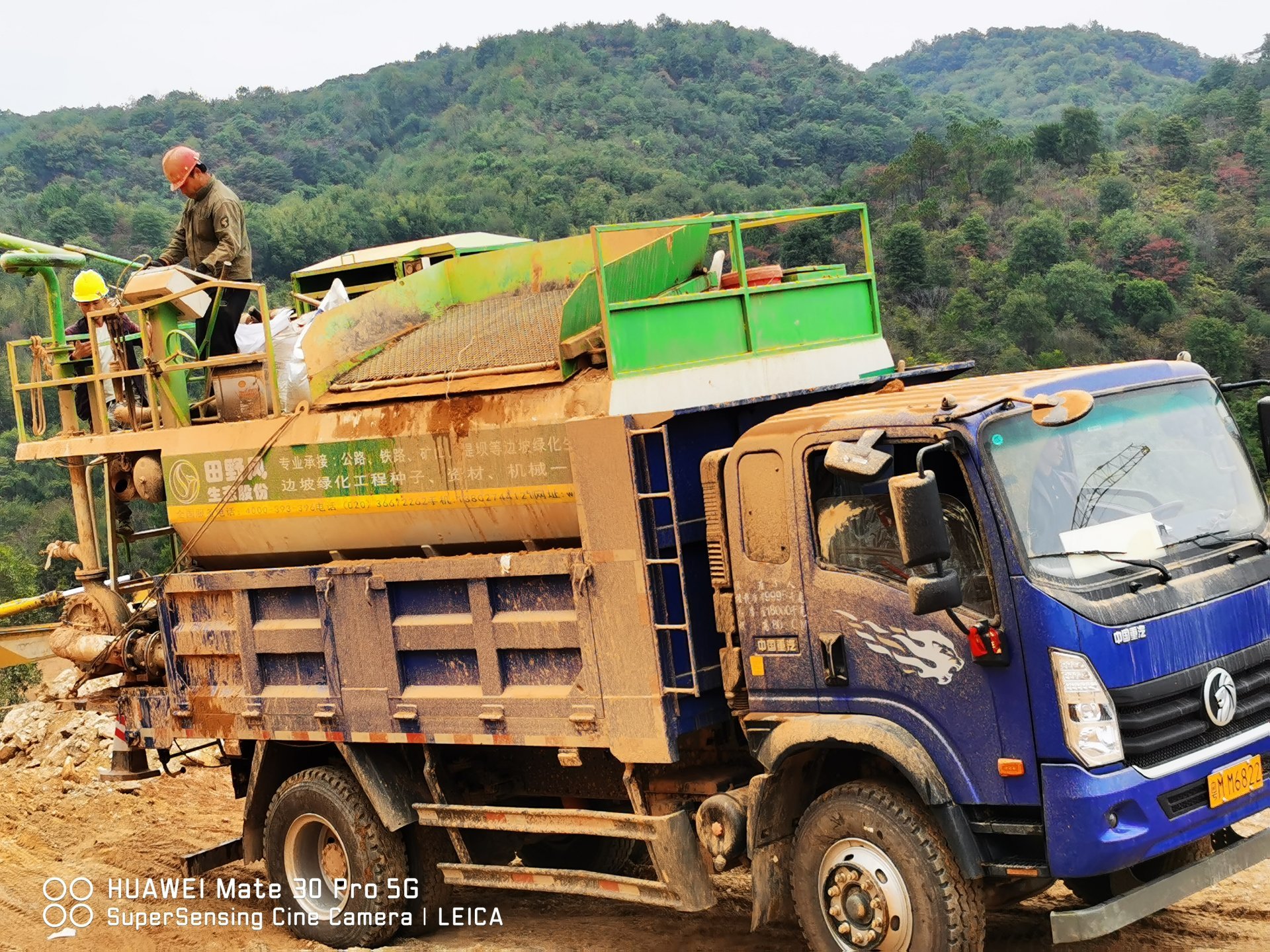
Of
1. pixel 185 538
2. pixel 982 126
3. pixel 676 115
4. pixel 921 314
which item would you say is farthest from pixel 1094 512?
pixel 676 115

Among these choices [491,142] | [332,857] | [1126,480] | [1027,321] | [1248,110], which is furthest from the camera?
[491,142]

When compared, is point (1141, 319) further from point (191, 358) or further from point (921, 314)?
point (191, 358)

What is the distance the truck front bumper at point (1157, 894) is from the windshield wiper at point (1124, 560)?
0.98 m

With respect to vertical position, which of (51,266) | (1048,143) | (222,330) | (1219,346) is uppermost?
(1048,143)

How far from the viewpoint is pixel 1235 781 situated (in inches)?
199

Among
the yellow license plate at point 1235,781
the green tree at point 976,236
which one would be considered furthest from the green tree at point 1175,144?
the yellow license plate at point 1235,781

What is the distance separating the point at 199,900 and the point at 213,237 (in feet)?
12.1

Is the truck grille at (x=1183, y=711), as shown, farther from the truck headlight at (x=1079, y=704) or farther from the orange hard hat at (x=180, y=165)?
the orange hard hat at (x=180, y=165)

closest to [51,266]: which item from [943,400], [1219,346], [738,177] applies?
[943,400]

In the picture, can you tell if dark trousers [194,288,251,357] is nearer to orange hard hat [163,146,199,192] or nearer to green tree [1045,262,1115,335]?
orange hard hat [163,146,199,192]

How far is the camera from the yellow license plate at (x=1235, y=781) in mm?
4980

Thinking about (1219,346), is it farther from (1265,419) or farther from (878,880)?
(878,880)

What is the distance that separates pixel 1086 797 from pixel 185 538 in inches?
193

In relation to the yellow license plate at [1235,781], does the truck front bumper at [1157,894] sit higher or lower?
lower
